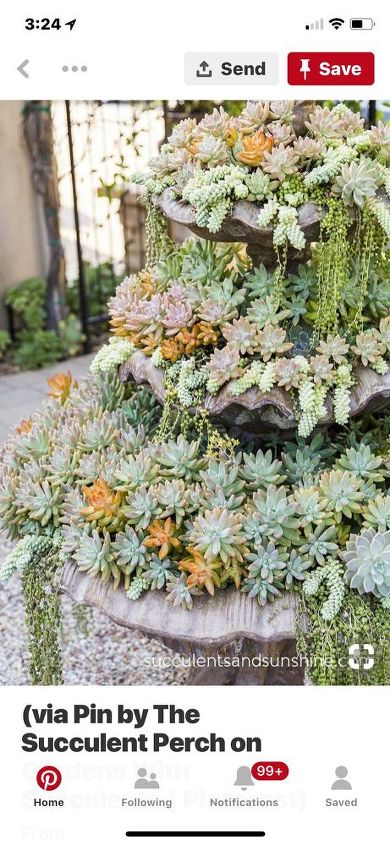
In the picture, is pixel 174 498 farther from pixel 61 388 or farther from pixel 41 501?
pixel 61 388

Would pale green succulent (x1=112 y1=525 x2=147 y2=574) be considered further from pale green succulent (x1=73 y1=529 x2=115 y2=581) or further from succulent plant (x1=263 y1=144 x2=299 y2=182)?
succulent plant (x1=263 y1=144 x2=299 y2=182)

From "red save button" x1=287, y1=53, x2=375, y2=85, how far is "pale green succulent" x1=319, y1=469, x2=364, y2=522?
2.48 ft

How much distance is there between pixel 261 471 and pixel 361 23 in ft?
2.89

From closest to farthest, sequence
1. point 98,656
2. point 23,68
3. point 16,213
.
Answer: point 23,68, point 98,656, point 16,213

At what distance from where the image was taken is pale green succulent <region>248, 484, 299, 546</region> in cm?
169

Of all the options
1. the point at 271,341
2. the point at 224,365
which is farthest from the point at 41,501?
the point at 271,341

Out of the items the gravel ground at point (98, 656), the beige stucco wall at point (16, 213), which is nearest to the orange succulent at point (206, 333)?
the gravel ground at point (98, 656)

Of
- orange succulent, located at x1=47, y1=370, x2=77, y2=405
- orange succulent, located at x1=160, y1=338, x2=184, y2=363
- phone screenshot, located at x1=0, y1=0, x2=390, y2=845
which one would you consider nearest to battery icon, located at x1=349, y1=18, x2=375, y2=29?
phone screenshot, located at x1=0, y1=0, x2=390, y2=845

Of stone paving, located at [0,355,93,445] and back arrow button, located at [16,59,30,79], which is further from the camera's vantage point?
stone paving, located at [0,355,93,445]

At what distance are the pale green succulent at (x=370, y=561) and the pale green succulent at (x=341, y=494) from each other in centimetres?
6

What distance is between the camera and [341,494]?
5.63 ft

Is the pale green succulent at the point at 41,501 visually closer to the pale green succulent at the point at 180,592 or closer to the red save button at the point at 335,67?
the pale green succulent at the point at 180,592
